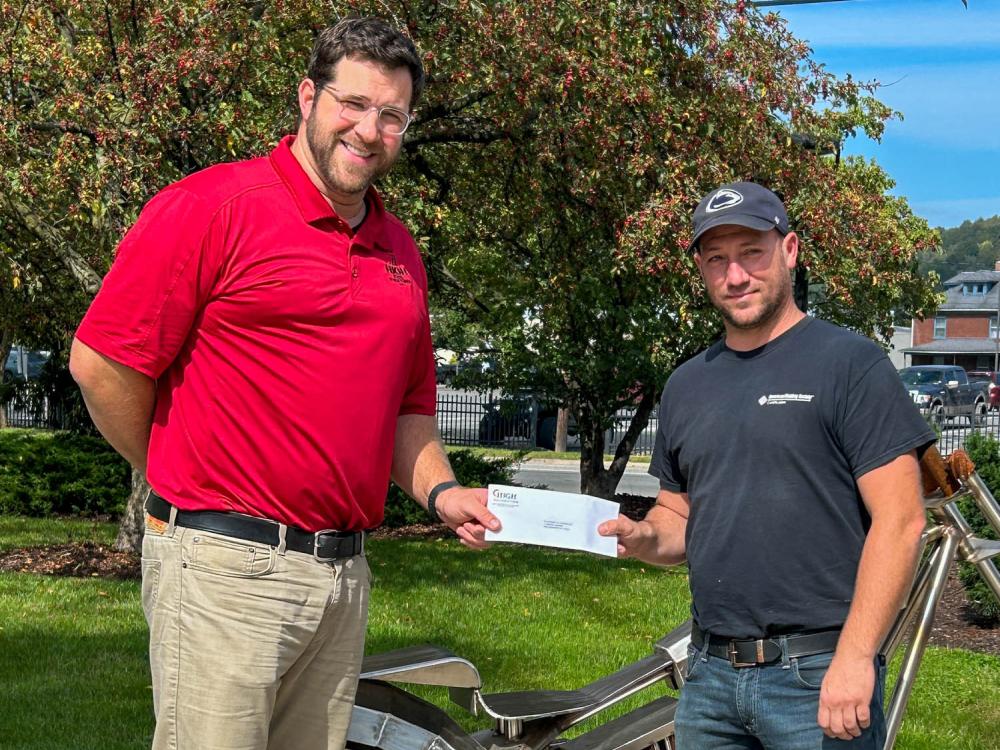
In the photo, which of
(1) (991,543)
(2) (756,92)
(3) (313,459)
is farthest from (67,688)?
(2) (756,92)

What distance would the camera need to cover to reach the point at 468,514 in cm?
304

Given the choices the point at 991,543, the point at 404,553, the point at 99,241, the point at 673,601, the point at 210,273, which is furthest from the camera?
the point at 404,553

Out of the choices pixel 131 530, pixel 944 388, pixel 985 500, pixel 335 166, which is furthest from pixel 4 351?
pixel 944 388

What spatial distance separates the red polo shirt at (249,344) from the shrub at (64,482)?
1110 cm

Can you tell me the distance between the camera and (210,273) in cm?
266

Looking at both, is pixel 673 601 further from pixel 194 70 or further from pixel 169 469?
pixel 169 469

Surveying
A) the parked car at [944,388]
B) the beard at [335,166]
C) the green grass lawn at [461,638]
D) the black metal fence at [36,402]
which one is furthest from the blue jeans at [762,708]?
the parked car at [944,388]

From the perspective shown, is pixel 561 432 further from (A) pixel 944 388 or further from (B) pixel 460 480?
(A) pixel 944 388

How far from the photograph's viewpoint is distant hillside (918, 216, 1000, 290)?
13574cm

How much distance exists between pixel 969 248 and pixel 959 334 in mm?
84565

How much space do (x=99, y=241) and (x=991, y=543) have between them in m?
8.73

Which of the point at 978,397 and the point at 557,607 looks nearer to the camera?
the point at 557,607

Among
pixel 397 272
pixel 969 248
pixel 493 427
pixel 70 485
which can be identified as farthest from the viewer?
pixel 969 248

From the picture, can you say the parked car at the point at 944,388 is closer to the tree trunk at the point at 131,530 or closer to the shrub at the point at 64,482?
the shrub at the point at 64,482
